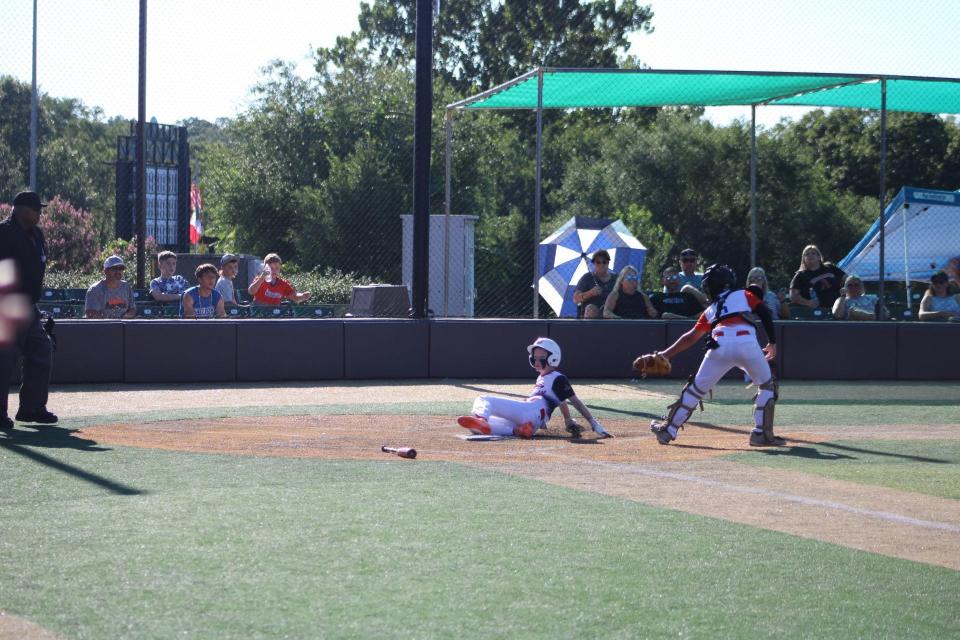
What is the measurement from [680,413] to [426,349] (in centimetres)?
676

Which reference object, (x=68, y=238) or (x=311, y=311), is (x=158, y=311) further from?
(x=68, y=238)

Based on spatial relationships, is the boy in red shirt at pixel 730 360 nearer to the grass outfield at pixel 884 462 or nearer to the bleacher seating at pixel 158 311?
the grass outfield at pixel 884 462

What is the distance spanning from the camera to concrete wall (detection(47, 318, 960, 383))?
50.5 feet

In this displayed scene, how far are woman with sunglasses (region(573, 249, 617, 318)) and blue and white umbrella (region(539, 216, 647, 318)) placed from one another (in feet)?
7.69

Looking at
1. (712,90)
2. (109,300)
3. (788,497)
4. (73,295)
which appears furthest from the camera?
(73,295)

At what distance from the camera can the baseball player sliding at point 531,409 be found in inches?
419

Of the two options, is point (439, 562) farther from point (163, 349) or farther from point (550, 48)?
point (550, 48)

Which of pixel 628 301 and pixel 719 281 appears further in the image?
pixel 628 301

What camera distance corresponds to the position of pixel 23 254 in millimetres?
10836

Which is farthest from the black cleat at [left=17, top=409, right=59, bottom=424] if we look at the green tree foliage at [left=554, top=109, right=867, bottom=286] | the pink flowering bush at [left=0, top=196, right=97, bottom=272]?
the green tree foliage at [left=554, top=109, right=867, bottom=286]

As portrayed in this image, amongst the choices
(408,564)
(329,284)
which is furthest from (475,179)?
(408,564)

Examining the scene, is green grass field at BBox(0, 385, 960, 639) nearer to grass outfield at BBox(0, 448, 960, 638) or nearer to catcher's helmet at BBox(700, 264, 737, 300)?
grass outfield at BBox(0, 448, 960, 638)

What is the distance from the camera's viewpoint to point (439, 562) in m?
5.76

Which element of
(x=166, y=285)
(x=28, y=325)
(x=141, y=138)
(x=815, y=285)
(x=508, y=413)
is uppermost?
(x=141, y=138)
